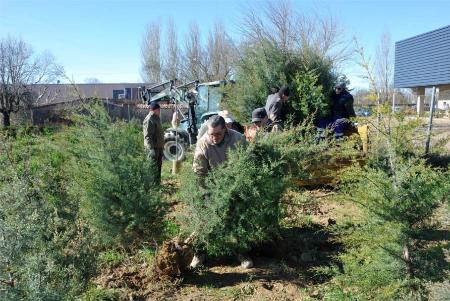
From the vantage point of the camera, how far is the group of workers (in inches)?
178

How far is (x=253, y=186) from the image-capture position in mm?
4285

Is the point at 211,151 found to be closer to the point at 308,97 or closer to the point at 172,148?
the point at 308,97

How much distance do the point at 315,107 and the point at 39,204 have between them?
6.22 m

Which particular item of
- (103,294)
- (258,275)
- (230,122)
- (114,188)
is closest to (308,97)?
(230,122)

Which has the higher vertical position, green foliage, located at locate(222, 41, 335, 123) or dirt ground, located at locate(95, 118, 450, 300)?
green foliage, located at locate(222, 41, 335, 123)

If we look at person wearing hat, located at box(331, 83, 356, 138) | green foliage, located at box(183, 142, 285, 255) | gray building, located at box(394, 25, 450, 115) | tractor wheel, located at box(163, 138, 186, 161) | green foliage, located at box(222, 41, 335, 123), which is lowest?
→ tractor wheel, located at box(163, 138, 186, 161)

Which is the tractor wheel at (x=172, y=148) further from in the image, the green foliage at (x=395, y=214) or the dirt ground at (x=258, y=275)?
the green foliage at (x=395, y=214)

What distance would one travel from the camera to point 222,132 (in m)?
4.49

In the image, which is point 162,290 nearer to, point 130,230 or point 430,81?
point 130,230

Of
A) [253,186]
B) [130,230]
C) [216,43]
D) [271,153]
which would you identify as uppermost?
[216,43]

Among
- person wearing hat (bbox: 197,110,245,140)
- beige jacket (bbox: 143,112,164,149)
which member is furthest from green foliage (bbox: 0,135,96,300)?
beige jacket (bbox: 143,112,164,149)

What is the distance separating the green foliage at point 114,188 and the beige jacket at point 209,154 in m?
0.58

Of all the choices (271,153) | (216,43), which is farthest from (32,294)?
(216,43)

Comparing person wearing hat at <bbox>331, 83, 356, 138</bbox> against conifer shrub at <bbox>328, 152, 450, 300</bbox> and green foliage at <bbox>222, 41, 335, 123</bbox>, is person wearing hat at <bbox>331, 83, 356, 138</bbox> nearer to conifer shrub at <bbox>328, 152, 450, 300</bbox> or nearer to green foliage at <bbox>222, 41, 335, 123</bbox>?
green foliage at <bbox>222, 41, 335, 123</bbox>
